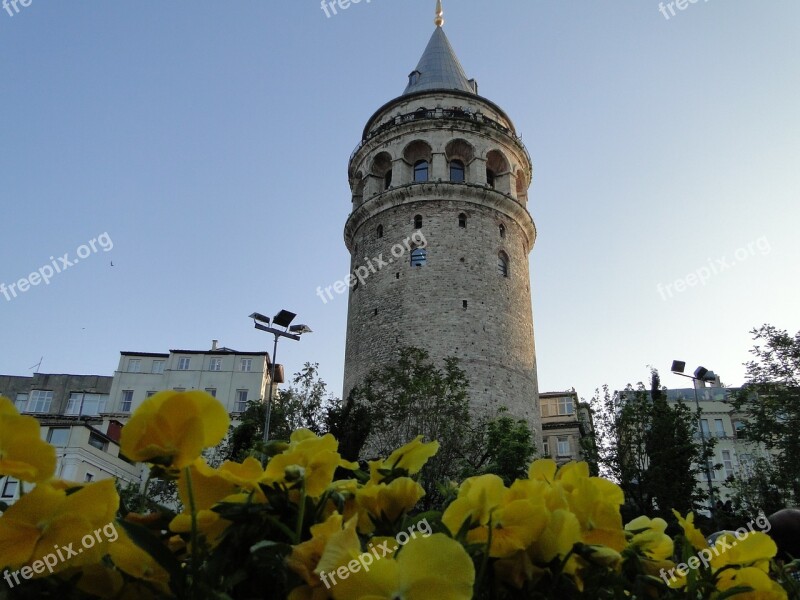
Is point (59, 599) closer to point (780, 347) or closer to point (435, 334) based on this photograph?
point (435, 334)

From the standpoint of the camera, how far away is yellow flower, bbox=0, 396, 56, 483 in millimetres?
1014

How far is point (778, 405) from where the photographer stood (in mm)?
21469

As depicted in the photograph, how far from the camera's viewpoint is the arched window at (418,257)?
2586 cm

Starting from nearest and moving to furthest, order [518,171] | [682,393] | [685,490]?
1. [685,490]
2. [518,171]
3. [682,393]

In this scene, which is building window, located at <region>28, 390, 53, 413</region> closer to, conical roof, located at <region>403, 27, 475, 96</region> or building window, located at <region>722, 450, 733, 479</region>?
conical roof, located at <region>403, 27, 475, 96</region>

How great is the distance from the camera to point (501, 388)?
23.9 meters

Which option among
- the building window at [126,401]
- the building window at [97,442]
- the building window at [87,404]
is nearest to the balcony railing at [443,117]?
the building window at [97,442]

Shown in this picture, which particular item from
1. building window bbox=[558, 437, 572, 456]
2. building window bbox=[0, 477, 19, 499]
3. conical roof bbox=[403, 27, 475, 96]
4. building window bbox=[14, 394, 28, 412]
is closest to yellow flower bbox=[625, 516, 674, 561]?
building window bbox=[0, 477, 19, 499]

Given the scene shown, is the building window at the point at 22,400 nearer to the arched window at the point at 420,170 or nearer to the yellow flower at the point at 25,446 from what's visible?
the arched window at the point at 420,170

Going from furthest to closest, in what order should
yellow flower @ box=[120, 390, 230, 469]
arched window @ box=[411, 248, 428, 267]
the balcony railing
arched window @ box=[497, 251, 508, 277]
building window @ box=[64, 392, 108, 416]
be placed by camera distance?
building window @ box=[64, 392, 108, 416] < the balcony railing < arched window @ box=[497, 251, 508, 277] < arched window @ box=[411, 248, 428, 267] < yellow flower @ box=[120, 390, 230, 469]

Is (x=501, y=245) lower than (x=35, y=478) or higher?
higher

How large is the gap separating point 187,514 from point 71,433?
27926 mm

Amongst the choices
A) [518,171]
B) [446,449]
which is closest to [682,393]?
[518,171]

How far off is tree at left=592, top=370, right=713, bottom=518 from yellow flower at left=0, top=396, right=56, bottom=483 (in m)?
20.7
